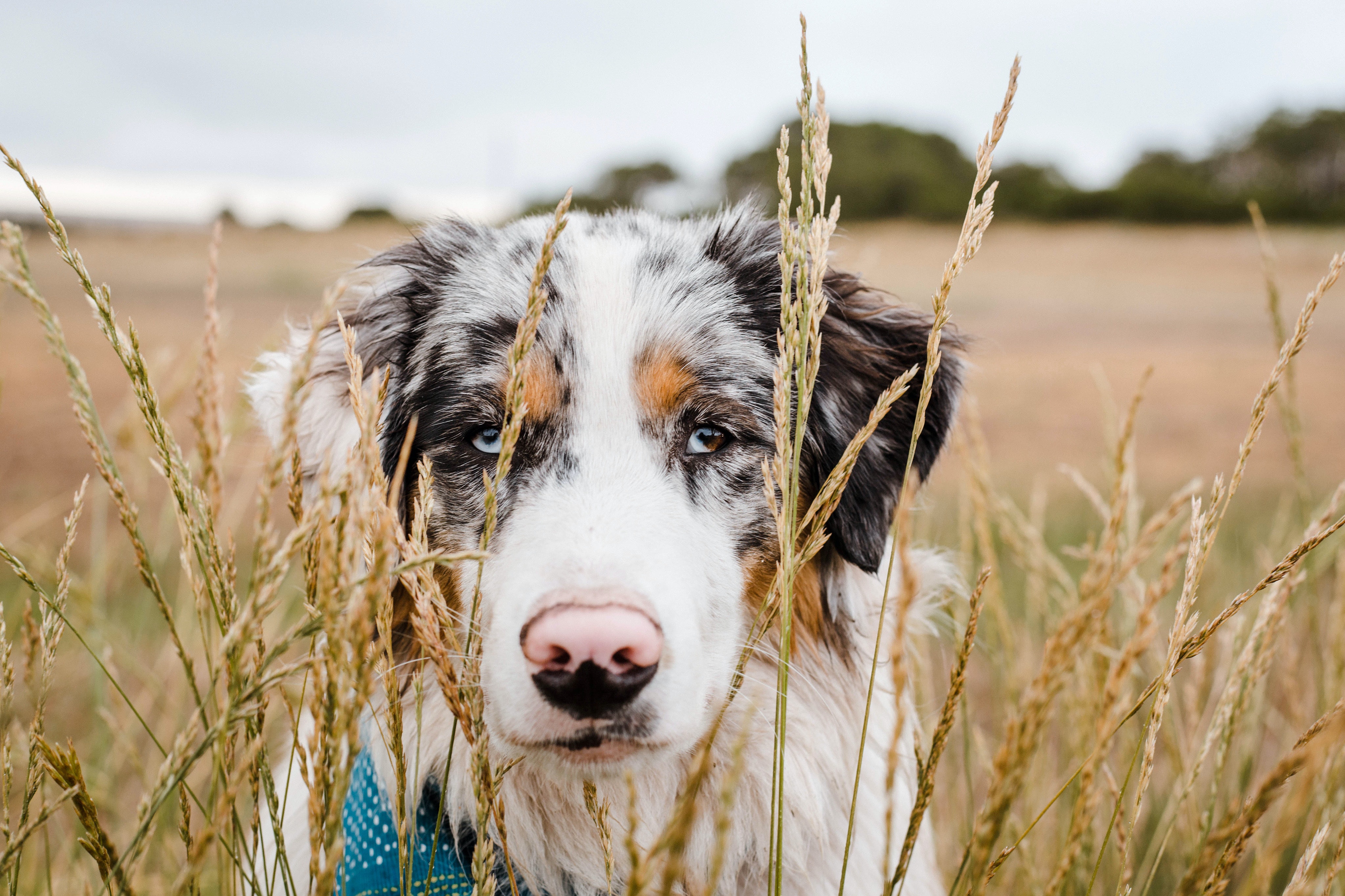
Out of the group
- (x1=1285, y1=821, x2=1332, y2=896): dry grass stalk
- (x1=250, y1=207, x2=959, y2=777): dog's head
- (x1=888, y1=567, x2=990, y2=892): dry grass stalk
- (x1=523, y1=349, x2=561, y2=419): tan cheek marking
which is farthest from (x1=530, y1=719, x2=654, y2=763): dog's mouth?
(x1=1285, y1=821, x2=1332, y2=896): dry grass stalk

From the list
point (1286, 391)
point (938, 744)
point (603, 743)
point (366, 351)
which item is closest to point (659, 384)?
point (603, 743)

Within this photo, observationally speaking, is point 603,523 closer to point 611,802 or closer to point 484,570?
point 484,570

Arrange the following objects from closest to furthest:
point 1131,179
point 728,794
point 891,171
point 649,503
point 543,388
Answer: point 728,794
point 649,503
point 543,388
point 891,171
point 1131,179

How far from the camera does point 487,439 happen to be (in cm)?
213

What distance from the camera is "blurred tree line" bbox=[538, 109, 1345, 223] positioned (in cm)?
3466

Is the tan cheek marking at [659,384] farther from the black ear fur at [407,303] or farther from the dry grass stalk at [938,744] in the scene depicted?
the dry grass stalk at [938,744]

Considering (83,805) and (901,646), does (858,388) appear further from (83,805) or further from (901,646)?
(83,805)

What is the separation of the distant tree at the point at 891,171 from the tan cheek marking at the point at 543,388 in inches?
980

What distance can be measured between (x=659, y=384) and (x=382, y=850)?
1.29m

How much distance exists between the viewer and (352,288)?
291 cm

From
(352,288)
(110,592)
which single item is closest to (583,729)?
(352,288)

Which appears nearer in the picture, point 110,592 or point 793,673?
point 793,673

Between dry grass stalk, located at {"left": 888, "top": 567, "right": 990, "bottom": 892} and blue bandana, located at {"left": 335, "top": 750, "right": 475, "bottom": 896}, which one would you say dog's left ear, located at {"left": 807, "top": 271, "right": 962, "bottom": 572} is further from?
blue bandana, located at {"left": 335, "top": 750, "right": 475, "bottom": 896}

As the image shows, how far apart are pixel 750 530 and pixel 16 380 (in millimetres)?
9281
